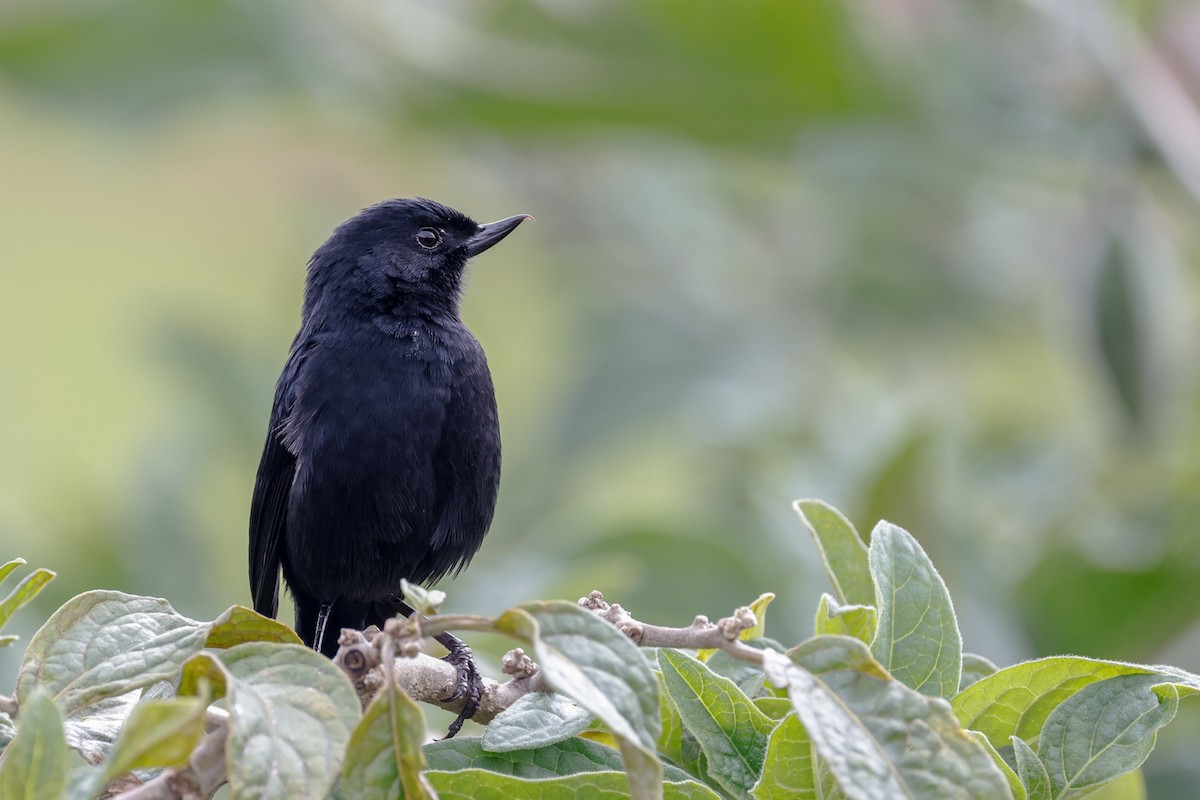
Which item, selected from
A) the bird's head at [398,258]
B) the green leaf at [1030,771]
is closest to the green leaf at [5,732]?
the green leaf at [1030,771]

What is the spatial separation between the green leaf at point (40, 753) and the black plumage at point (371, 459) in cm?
182

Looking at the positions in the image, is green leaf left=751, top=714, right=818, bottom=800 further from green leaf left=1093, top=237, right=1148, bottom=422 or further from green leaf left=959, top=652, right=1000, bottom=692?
green leaf left=1093, top=237, right=1148, bottom=422

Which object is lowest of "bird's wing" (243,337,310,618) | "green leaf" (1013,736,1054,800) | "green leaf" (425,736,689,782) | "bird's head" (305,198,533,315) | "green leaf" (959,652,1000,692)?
"green leaf" (1013,736,1054,800)

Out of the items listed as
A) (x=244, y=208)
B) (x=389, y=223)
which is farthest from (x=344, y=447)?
(x=244, y=208)

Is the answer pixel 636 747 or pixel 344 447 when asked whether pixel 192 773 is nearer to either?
pixel 636 747

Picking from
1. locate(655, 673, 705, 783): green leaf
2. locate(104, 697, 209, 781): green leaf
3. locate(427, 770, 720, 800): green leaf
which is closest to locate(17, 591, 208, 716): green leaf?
locate(104, 697, 209, 781): green leaf

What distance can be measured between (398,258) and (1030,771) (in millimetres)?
2406

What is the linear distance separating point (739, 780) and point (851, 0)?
3341 mm

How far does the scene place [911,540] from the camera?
1.73m

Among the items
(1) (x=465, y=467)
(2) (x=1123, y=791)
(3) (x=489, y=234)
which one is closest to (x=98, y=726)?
(2) (x=1123, y=791)

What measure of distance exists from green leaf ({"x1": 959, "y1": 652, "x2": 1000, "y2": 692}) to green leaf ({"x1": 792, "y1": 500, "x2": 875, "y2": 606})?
182 millimetres

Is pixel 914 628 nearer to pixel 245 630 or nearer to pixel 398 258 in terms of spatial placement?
pixel 245 630

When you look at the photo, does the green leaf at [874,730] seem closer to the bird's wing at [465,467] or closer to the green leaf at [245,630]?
the green leaf at [245,630]

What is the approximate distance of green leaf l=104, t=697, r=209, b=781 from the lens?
1274 mm
